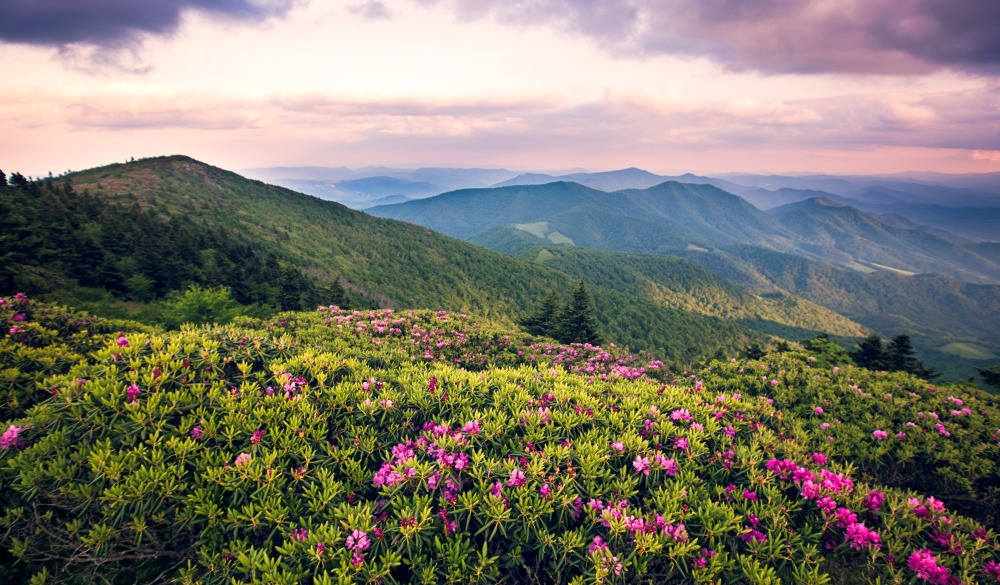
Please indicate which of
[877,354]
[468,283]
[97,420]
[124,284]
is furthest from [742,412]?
[468,283]

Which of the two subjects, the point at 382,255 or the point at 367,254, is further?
the point at 382,255

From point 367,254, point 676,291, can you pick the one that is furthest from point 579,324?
point 676,291

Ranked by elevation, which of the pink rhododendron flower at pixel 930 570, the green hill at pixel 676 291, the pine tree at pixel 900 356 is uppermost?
the pink rhododendron flower at pixel 930 570

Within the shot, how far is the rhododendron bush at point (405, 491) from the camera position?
3879mm

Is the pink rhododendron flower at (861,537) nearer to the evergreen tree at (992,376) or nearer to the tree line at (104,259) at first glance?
the evergreen tree at (992,376)

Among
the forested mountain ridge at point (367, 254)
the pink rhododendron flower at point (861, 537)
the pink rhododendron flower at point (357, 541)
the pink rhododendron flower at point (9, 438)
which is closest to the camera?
the pink rhododendron flower at point (357, 541)

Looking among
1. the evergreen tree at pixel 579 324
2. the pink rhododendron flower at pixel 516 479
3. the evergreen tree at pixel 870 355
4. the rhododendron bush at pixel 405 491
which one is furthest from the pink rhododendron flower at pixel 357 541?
the evergreen tree at pixel 870 355

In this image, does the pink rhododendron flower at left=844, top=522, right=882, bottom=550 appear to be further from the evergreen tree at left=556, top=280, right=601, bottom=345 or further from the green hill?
the green hill

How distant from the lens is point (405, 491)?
4.52 meters

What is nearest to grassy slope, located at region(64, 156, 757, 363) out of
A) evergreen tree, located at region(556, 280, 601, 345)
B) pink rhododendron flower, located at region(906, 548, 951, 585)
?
evergreen tree, located at region(556, 280, 601, 345)

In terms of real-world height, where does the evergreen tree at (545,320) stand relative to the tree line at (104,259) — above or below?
below

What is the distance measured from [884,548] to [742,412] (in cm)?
259

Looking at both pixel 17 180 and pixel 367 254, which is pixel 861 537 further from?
pixel 367 254

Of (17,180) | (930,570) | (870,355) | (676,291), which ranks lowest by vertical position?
(676,291)
